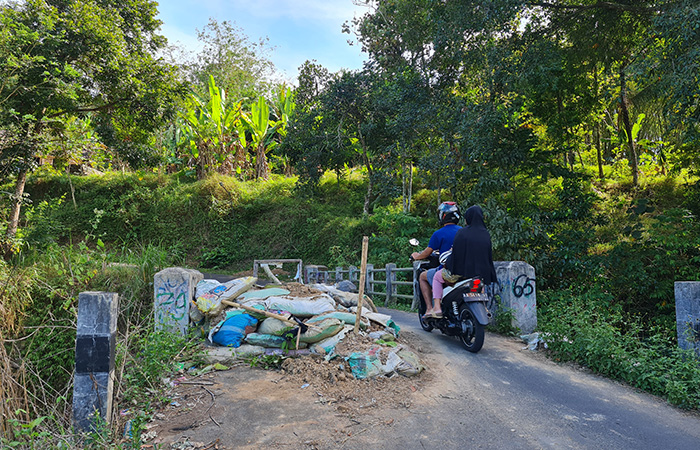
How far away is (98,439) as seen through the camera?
131 inches

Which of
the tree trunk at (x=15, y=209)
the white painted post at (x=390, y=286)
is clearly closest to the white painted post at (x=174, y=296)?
the tree trunk at (x=15, y=209)

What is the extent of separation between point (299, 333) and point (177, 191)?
20.2m

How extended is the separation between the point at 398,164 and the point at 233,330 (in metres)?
10.8

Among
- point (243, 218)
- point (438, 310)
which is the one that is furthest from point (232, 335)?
point (243, 218)

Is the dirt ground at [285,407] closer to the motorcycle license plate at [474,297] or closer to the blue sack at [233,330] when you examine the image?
the blue sack at [233,330]

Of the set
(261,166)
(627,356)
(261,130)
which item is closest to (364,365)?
(627,356)

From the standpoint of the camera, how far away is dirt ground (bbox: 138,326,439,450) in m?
3.32

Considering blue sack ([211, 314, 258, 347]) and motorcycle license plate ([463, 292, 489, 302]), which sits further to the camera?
motorcycle license plate ([463, 292, 489, 302])

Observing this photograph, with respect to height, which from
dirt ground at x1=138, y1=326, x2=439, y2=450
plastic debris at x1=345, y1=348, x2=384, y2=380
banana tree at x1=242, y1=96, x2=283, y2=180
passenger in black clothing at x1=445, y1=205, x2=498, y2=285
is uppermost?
banana tree at x1=242, y1=96, x2=283, y2=180

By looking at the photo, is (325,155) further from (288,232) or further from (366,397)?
(366,397)

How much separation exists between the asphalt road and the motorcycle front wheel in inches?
11.8

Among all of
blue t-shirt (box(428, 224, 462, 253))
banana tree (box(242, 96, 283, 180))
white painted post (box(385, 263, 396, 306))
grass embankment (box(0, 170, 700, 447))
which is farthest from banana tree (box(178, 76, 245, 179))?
blue t-shirt (box(428, 224, 462, 253))

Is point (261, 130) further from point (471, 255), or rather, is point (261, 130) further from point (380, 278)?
point (471, 255)

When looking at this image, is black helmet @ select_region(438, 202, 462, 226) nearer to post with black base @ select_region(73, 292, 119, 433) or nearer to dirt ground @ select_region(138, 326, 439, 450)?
dirt ground @ select_region(138, 326, 439, 450)
